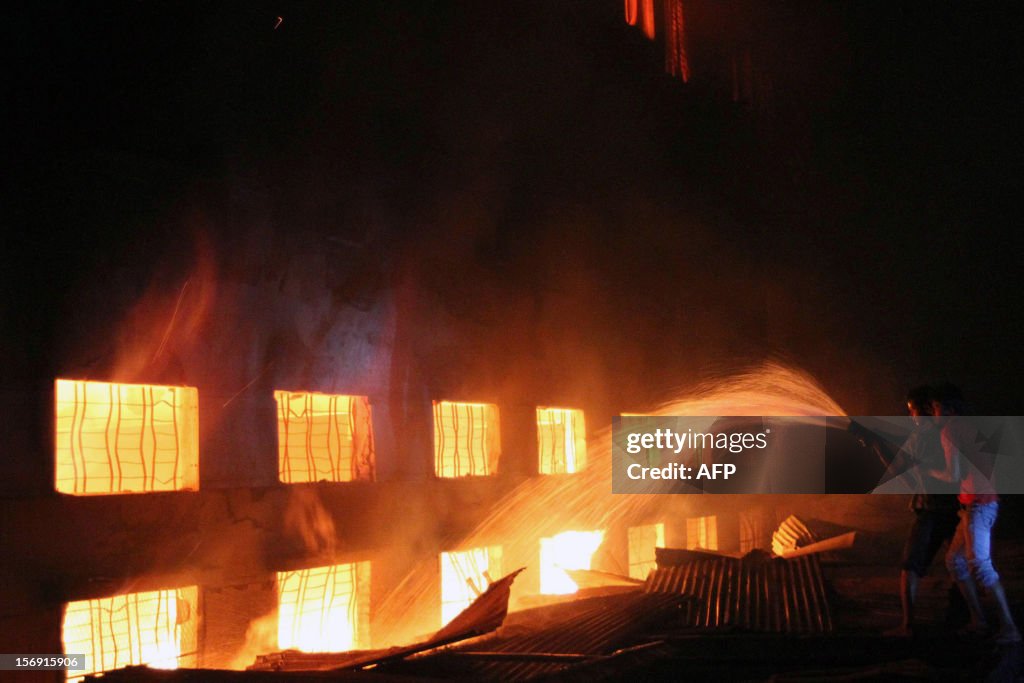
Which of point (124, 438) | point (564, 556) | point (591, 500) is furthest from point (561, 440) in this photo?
point (124, 438)

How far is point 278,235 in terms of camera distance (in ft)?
27.3

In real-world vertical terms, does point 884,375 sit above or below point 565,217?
below

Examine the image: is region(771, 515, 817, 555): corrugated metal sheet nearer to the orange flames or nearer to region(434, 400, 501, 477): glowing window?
region(434, 400, 501, 477): glowing window

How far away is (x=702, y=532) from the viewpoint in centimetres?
1603

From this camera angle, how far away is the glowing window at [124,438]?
6.61 m

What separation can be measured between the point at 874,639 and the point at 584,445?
6.85 meters

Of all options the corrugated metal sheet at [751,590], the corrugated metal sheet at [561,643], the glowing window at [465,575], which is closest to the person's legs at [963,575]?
the corrugated metal sheet at [751,590]

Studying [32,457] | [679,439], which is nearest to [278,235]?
[32,457]

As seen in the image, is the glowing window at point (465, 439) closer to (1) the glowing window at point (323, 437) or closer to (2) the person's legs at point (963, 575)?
A: (1) the glowing window at point (323, 437)

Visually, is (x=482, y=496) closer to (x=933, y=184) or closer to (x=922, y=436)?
(x=922, y=436)

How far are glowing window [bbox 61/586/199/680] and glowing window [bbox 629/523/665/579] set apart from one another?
798cm

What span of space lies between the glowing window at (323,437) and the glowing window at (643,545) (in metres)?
5.98

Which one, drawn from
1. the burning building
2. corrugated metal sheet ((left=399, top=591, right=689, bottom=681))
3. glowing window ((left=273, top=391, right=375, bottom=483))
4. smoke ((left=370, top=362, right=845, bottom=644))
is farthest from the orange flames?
smoke ((left=370, top=362, right=845, bottom=644))

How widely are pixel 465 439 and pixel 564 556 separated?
263 centimetres
